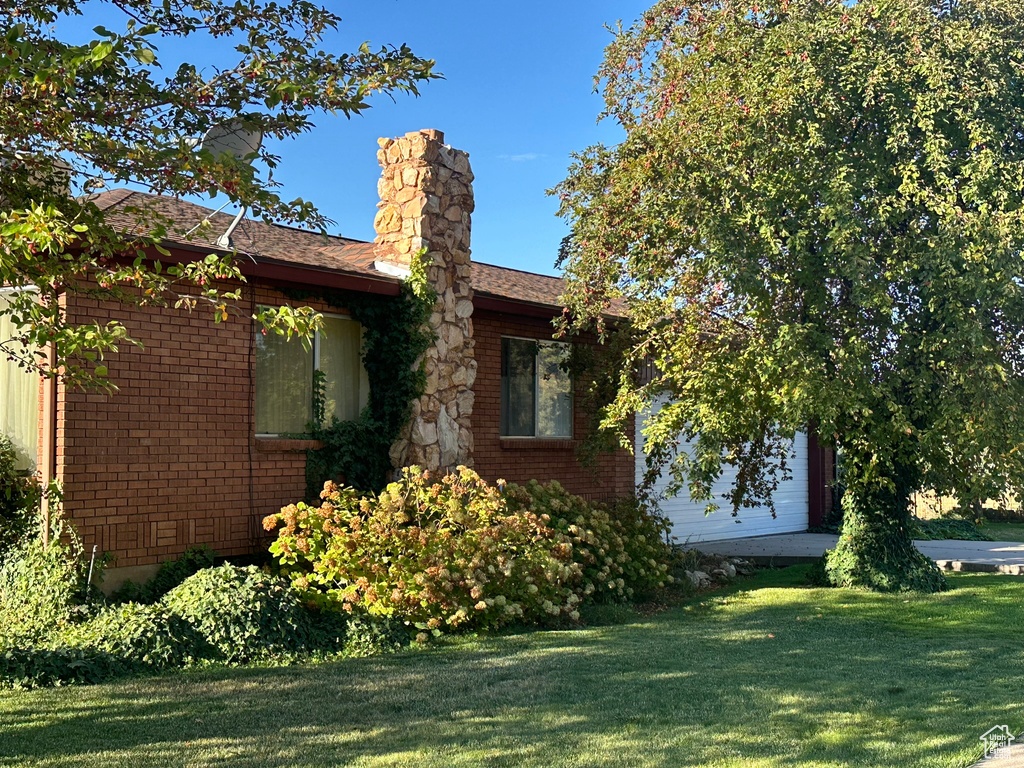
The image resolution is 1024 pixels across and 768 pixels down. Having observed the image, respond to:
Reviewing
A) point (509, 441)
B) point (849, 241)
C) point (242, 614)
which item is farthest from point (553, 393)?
point (242, 614)

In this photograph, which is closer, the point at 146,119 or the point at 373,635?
the point at 146,119

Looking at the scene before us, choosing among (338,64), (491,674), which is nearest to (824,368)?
(491,674)

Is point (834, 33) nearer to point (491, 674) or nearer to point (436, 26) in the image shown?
point (436, 26)

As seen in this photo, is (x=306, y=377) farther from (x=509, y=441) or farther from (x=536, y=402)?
(x=536, y=402)

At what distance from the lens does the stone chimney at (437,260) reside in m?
11.6

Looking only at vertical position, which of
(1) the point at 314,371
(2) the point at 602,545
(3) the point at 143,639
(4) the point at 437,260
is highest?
(4) the point at 437,260

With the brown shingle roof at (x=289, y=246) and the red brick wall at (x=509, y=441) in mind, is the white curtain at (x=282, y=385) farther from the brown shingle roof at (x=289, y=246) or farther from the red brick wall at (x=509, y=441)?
the red brick wall at (x=509, y=441)

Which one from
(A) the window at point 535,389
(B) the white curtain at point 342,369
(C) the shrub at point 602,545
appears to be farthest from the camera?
(A) the window at point 535,389

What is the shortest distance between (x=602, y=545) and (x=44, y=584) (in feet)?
19.1

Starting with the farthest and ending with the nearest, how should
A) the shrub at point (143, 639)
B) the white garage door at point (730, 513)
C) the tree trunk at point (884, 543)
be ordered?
the white garage door at point (730, 513)
the tree trunk at point (884, 543)
the shrub at point (143, 639)

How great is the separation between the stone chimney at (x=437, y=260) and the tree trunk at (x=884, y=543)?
4877mm

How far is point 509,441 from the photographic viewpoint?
13.7 metres

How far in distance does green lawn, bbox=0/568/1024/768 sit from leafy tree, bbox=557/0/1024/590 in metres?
2.58

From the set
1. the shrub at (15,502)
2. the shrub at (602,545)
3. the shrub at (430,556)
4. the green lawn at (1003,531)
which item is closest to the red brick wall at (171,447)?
the shrub at (15,502)
